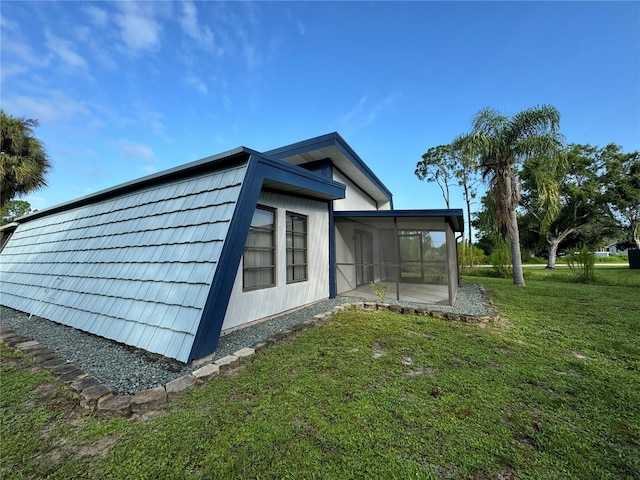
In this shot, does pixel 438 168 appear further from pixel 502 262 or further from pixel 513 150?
pixel 513 150

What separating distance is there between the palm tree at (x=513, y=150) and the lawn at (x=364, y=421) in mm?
7963

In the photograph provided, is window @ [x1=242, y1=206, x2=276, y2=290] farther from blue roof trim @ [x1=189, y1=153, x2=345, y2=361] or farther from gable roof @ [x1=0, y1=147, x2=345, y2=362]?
blue roof trim @ [x1=189, y1=153, x2=345, y2=361]

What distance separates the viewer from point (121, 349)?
11.5 feet

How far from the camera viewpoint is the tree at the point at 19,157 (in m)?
10.5

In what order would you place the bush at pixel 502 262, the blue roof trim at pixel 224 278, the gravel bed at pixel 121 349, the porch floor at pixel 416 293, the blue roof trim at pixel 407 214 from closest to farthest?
the gravel bed at pixel 121 349, the blue roof trim at pixel 224 278, the blue roof trim at pixel 407 214, the porch floor at pixel 416 293, the bush at pixel 502 262

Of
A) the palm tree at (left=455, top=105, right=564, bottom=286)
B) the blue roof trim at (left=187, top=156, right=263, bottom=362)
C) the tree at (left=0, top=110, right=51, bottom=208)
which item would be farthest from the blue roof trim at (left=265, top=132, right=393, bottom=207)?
the tree at (left=0, top=110, right=51, bottom=208)

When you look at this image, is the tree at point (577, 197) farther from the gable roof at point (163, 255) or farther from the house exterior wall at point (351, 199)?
the gable roof at point (163, 255)

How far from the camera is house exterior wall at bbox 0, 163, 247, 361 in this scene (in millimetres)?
3158

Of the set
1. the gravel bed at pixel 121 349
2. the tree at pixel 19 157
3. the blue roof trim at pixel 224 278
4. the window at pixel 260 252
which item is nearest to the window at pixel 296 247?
the window at pixel 260 252

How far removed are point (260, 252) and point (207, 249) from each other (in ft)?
6.28

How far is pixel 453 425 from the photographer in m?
2.02

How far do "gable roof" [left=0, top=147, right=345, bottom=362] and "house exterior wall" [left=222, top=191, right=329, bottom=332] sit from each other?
1.38 ft

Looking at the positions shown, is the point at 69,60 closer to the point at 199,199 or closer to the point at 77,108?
the point at 77,108

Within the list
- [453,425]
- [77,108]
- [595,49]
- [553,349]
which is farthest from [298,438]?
[77,108]
